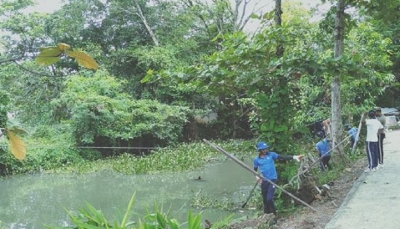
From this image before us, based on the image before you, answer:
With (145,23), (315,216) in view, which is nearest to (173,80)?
(315,216)

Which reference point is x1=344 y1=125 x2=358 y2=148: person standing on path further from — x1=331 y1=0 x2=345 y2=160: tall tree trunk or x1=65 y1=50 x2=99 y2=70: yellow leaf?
x1=65 y1=50 x2=99 y2=70: yellow leaf

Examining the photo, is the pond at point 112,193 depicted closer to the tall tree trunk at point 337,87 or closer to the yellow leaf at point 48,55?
the tall tree trunk at point 337,87

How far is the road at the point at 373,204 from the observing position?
17.7 ft

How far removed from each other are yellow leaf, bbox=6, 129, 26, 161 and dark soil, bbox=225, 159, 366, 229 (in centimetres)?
480

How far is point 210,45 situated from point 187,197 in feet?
51.7

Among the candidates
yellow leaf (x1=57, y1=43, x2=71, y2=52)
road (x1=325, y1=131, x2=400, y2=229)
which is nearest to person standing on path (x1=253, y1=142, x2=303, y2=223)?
road (x1=325, y1=131, x2=400, y2=229)

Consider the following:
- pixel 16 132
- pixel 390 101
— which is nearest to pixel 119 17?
pixel 390 101

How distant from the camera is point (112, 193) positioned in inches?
457

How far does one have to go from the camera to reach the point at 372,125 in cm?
820

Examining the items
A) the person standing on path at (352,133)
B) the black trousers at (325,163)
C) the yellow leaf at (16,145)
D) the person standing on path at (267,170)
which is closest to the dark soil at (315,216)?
the person standing on path at (267,170)

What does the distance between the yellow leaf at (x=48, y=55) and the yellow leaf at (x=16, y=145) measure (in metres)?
0.27

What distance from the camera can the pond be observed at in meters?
9.35

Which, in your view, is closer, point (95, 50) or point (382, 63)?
point (382, 63)

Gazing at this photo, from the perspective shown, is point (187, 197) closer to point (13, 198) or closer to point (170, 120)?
point (13, 198)
